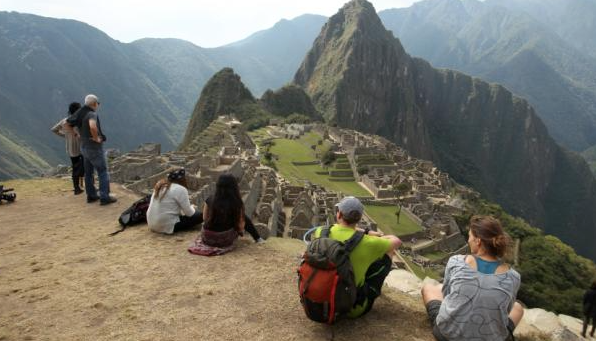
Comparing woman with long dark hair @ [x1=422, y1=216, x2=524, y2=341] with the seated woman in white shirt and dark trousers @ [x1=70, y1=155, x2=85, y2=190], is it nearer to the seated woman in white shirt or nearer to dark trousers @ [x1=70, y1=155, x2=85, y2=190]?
the seated woman in white shirt

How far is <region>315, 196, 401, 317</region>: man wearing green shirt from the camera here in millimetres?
5414

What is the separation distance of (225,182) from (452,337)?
13.6 ft

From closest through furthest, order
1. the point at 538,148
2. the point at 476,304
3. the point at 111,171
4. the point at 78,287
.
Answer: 1. the point at 476,304
2. the point at 78,287
3. the point at 111,171
4. the point at 538,148

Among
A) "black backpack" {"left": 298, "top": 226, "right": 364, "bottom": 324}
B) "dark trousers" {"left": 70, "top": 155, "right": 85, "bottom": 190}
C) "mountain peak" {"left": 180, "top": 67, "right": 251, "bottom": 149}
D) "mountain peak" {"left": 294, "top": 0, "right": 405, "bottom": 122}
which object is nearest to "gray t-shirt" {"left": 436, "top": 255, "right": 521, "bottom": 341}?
"black backpack" {"left": 298, "top": 226, "right": 364, "bottom": 324}

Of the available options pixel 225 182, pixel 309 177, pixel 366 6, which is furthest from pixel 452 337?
pixel 366 6

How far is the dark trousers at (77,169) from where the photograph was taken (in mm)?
11672

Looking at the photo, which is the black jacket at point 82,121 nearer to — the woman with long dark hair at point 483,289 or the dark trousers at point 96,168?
the dark trousers at point 96,168

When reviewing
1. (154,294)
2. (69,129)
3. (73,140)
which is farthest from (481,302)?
(73,140)

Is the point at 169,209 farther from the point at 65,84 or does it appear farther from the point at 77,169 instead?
the point at 65,84

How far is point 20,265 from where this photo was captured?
7.72 m

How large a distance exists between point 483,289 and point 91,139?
8706mm

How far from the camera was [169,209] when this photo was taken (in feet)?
28.3

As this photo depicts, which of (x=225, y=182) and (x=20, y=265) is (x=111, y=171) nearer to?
(x=20, y=265)

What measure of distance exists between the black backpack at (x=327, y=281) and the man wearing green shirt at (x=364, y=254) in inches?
8.3
